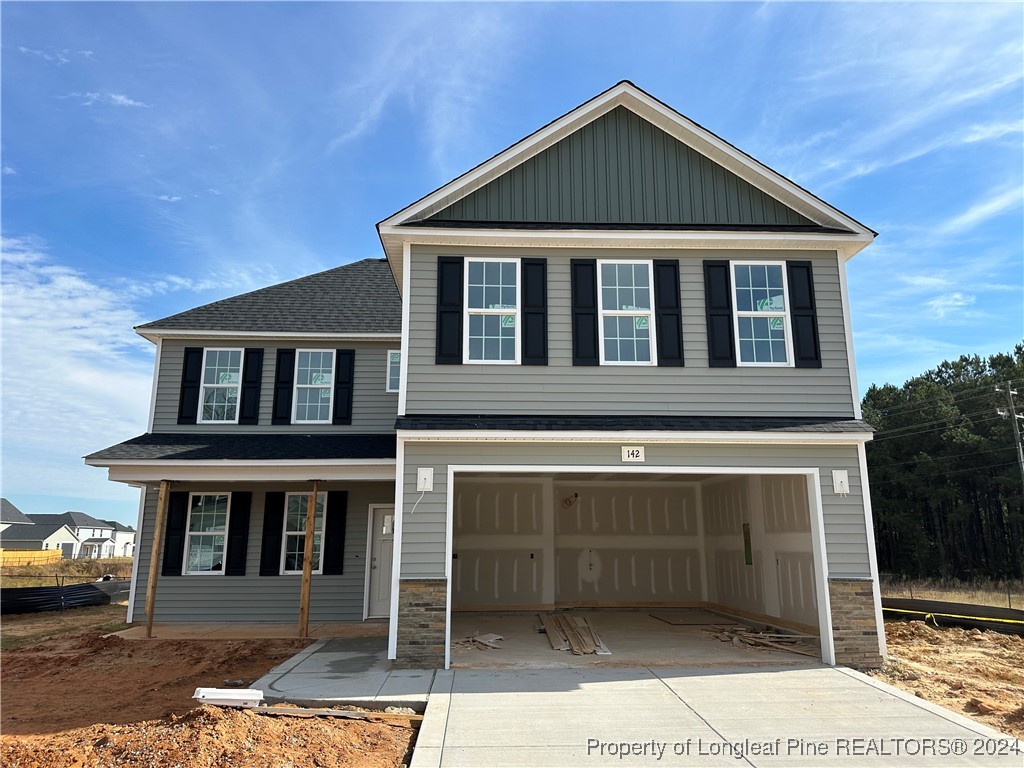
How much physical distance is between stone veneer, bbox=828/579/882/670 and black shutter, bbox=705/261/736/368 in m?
3.65

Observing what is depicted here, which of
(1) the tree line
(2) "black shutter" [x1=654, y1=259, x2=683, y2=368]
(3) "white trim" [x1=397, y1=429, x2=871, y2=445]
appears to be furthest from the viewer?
(1) the tree line

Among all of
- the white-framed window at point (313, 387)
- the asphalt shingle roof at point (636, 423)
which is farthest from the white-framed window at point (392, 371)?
the asphalt shingle roof at point (636, 423)

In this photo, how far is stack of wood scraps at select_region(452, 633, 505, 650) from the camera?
10577mm

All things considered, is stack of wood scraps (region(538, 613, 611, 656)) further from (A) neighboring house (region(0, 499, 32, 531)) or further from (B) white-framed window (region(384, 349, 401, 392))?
(A) neighboring house (region(0, 499, 32, 531))

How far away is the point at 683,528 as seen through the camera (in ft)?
52.5

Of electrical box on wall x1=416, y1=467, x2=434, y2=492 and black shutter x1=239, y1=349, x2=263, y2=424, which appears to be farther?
black shutter x1=239, y1=349, x2=263, y2=424

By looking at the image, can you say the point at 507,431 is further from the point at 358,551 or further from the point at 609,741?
the point at 358,551

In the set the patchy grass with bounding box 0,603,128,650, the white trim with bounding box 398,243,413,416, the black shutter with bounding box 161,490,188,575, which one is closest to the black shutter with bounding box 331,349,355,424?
the black shutter with bounding box 161,490,188,575

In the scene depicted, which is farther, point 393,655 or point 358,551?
point 358,551

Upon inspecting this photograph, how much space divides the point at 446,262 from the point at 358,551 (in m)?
7.17

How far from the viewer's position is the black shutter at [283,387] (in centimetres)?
1490

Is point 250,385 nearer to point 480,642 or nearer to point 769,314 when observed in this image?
point 480,642

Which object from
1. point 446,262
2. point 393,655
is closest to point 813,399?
point 446,262

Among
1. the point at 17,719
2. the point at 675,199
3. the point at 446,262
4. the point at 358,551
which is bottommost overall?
the point at 17,719
